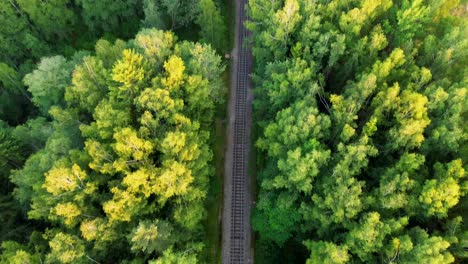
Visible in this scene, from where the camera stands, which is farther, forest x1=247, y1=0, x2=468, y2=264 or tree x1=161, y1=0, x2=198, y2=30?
tree x1=161, y1=0, x2=198, y2=30

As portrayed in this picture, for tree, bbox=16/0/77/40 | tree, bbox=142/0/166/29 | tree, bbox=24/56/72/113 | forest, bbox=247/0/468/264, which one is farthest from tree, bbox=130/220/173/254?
tree, bbox=16/0/77/40

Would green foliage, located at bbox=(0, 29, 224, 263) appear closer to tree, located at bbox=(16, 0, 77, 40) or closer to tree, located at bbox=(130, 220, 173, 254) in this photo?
tree, located at bbox=(130, 220, 173, 254)

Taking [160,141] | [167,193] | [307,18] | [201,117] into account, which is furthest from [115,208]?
[307,18]

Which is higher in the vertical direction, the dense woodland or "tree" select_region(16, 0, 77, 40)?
"tree" select_region(16, 0, 77, 40)

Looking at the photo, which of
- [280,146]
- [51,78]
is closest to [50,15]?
[51,78]

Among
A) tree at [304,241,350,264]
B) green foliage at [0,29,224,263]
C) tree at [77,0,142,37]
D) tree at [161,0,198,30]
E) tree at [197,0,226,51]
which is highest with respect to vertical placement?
tree at [77,0,142,37]

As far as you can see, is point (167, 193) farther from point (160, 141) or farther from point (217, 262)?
point (217, 262)

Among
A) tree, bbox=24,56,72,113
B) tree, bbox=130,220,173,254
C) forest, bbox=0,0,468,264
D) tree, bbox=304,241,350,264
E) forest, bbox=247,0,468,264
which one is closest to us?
tree, bbox=304,241,350,264
